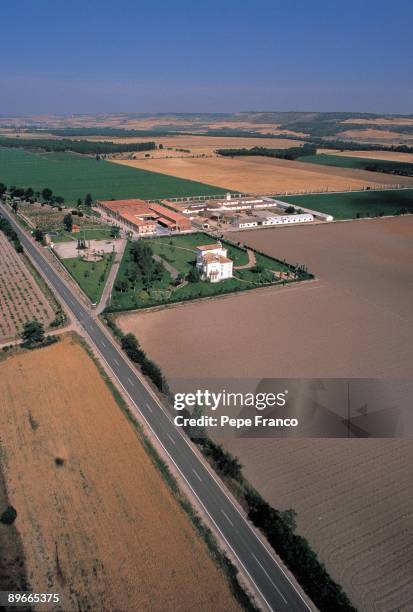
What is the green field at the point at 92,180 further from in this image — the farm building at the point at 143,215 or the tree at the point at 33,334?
the tree at the point at 33,334

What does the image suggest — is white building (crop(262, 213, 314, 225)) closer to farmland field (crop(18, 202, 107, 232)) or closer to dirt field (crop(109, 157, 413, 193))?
dirt field (crop(109, 157, 413, 193))

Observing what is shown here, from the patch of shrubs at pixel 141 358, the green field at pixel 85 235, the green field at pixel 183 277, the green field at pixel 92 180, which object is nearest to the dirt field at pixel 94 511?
the patch of shrubs at pixel 141 358

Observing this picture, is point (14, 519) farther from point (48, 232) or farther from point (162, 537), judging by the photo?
point (48, 232)

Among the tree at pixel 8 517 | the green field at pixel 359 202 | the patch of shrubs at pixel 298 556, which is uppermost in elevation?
the green field at pixel 359 202

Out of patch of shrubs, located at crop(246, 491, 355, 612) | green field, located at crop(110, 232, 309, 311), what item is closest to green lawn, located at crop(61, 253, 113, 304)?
green field, located at crop(110, 232, 309, 311)

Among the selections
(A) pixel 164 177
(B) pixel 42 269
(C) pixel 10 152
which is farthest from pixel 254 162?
(B) pixel 42 269

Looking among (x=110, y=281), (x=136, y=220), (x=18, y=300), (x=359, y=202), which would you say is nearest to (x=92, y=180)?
(x=136, y=220)
